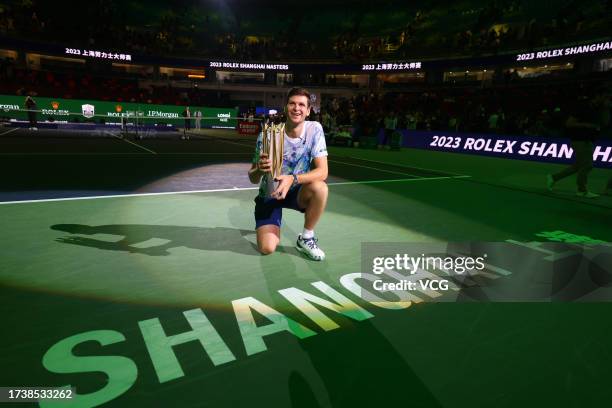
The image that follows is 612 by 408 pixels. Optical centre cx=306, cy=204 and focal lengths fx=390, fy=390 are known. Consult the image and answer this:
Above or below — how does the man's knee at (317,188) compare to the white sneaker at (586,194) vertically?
above

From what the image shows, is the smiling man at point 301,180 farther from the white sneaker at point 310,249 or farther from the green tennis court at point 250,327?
the green tennis court at point 250,327

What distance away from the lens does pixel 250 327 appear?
8.58 feet

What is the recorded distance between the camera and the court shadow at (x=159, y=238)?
4.10 meters

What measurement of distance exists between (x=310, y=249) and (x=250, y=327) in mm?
1472

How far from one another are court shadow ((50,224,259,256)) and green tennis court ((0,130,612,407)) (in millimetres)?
30

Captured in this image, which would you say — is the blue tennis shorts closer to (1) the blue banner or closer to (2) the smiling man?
(2) the smiling man

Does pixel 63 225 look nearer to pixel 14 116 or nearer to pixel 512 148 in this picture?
pixel 512 148

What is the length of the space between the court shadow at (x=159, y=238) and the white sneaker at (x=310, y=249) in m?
0.47

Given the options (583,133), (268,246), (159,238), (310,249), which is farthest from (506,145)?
(159,238)

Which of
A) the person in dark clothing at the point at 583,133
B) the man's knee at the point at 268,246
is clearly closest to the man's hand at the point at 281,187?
the man's knee at the point at 268,246

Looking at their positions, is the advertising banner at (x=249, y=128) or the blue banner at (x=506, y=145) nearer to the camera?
the blue banner at (x=506, y=145)

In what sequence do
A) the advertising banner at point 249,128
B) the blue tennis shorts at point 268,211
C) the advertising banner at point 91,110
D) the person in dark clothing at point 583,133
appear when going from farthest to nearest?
the advertising banner at point 249,128
the advertising banner at point 91,110
the person in dark clothing at point 583,133
the blue tennis shorts at point 268,211

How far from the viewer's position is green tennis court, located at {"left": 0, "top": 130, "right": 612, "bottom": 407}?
6.73 feet

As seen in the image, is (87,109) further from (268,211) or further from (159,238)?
(268,211)
